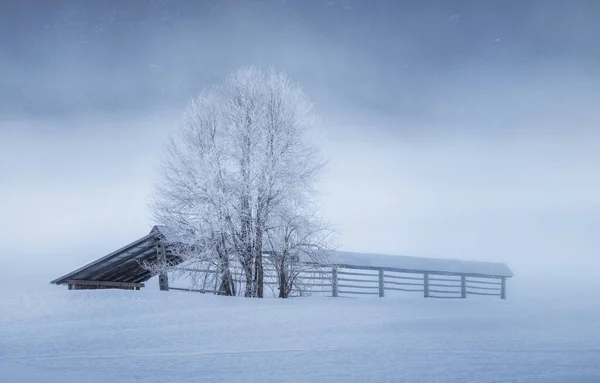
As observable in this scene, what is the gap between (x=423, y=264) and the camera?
77.5 ft

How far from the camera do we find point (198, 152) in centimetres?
1942

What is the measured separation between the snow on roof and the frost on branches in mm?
3517

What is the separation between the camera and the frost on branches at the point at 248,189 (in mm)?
18250

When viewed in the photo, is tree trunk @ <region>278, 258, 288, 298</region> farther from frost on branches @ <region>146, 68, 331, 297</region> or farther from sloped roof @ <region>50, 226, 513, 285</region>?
sloped roof @ <region>50, 226, 513, 285</region>

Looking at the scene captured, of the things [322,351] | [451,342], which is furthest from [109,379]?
[451,342]

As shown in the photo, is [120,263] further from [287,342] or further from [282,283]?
[287,342]

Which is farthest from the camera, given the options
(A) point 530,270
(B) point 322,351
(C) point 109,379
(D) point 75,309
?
(A) point 530,270

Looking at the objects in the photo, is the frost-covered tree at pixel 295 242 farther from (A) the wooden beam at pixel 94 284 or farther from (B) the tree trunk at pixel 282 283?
(A) the wooden beam at pixel 94 284

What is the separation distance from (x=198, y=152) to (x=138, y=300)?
6189 mm

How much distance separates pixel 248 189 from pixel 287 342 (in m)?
9.04

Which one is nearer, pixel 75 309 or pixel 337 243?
pixel 75 309

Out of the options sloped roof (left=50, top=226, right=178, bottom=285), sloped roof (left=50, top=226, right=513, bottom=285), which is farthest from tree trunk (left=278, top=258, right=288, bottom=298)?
sloped roof (left=50, top=226, right=178, bottom=285)

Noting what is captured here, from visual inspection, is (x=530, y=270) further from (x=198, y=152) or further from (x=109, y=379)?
(x=109, y=379)

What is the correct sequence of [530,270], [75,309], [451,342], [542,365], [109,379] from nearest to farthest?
[109,379] → [542,365] → [451,342] → [75,309] → [530,270]
